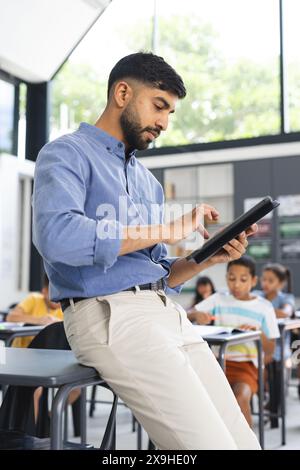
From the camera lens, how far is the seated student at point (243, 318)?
294 cm

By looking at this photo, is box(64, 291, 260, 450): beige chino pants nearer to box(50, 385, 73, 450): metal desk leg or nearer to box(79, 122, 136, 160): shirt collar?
box(50, 385, 73, 450): metal desk leg

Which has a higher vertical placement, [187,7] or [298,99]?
[187,7]

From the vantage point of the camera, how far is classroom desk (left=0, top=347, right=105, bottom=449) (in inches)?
44.4

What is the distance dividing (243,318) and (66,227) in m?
2.23

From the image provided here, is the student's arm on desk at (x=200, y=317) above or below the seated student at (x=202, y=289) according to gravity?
below

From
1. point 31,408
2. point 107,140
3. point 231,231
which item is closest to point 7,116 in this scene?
point 31,408

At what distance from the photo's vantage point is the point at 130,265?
1.29 m

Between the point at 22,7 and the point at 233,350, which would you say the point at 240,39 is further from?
the point at 233,350

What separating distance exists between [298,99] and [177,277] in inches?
202

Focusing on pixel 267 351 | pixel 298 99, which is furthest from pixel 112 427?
pixel 298 99

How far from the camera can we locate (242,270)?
3.34 metres

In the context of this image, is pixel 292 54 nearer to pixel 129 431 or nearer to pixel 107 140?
pixel 129 431

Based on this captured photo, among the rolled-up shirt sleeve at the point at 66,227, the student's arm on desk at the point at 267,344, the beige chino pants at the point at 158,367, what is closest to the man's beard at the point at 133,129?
the rolled-up shirt sleeve at the point at 66,227

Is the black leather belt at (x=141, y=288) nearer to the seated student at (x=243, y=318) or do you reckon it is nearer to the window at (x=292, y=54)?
the seated student at (x=243, y=318)
